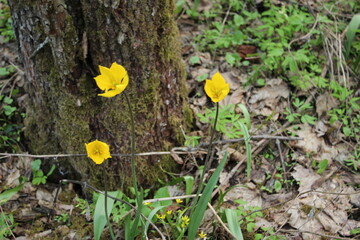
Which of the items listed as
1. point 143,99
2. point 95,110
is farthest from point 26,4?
point 143,99

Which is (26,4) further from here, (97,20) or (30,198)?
(30,198)

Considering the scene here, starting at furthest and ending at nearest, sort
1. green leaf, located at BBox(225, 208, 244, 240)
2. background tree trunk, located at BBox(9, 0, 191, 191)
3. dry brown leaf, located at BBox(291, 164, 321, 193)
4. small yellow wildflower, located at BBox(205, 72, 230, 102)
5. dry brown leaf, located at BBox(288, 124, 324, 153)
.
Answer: dry brown leaf, located at BBox(288, 124, 324, 153) < dry brown leaf, located at BBox(291, 164, 321, 193) < background tree trunk, located at BBox(9, 0, 191, 191) < green leaf, located at BBox(225, 208, 244, 240) < small yellow wildflower, located at BBox(205, 72, 230, 102)

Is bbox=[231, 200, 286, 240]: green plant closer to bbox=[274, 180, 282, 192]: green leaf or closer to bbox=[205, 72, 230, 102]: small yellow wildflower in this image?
bbox=[274, 180, 282, 192]: green leaf

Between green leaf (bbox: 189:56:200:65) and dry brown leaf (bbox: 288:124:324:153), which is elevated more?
green leaf (bbox: 189:56:200:65)

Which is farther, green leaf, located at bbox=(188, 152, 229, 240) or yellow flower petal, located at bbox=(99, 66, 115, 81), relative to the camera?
green leaf, located at bbox=(188, 152, 229, 240)

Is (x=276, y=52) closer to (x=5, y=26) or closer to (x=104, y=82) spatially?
(x=104, y=82)

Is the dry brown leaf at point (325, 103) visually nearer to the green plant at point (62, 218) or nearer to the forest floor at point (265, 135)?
the forest floor at point (265, 135)

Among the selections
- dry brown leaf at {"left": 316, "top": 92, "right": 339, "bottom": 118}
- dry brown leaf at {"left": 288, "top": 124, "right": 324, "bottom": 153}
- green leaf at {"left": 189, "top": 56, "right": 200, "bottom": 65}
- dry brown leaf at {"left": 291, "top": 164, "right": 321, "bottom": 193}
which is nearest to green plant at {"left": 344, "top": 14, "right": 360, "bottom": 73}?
dry brown leaf at {"left": 316, "top": 92, "right": 339, "bottom": 118}
